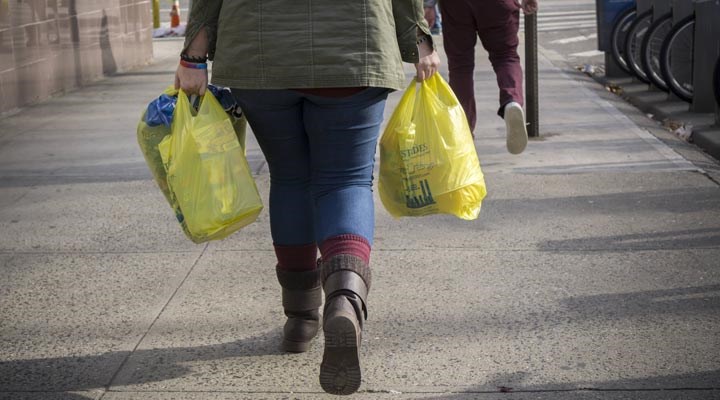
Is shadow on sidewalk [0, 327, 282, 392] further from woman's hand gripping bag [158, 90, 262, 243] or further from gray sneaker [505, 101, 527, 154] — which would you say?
gray sneaker [505, 101, 527, 154]

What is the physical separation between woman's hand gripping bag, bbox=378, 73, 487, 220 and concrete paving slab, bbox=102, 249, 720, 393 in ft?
1.75

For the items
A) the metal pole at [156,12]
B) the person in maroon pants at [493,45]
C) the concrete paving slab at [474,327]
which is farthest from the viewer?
the metal pole at [156,12]

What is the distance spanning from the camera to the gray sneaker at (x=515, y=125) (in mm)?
6695

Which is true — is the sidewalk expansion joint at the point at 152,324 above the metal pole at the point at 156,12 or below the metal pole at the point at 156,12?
below

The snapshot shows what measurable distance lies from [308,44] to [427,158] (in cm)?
78

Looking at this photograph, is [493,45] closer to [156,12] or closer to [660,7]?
[660,7]

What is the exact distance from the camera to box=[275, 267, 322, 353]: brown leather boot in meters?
4.02

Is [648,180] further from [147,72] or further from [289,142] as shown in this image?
[147,72]

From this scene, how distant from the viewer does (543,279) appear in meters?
4.97

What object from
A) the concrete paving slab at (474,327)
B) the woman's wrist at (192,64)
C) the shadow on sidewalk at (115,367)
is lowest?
the concrete paving slab at (474,327)

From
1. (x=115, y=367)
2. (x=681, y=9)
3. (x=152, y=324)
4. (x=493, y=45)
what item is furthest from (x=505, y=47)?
(x=681, y=9)

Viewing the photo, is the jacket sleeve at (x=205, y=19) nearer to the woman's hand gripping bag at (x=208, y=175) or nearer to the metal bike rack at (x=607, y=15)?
the woman's hand gripping bag at (x=208, y=175)

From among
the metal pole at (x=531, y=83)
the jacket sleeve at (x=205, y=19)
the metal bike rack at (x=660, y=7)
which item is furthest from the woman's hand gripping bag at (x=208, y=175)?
the metal bike rack at (x=660, y=7)

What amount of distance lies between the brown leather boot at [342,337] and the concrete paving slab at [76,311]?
939mm
